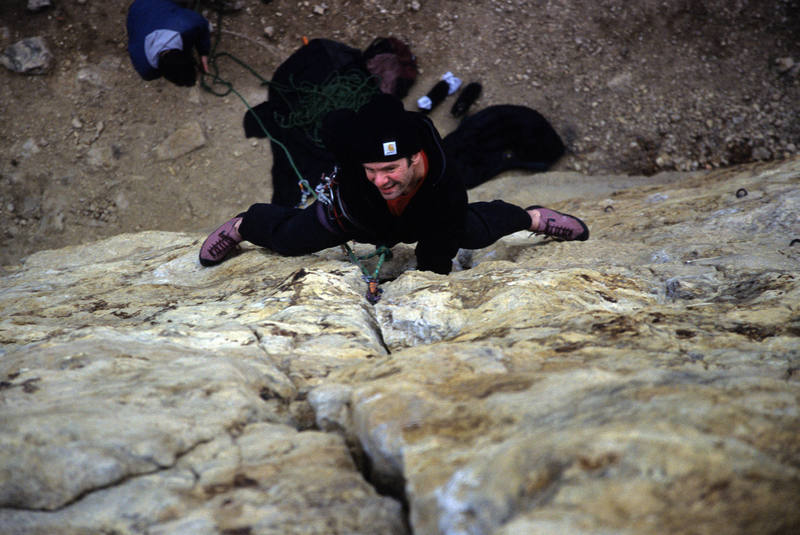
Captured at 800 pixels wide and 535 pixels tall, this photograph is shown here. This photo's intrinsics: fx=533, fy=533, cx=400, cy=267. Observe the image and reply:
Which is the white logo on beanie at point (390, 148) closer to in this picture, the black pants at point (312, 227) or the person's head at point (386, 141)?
the person's head at point (386, 141)

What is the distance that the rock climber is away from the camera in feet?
6.84

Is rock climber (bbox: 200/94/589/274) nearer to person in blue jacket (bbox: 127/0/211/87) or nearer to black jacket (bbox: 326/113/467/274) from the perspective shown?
black jacket (bbox: 326/113/467/274)

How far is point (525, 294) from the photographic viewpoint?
6.38ft

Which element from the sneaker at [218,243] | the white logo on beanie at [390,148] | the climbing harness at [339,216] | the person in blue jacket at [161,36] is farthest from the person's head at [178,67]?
the white logo on beanie at [390,148]

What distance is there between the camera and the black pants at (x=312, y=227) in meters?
2.59

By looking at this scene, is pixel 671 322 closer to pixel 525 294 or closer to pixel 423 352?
pixel 525 294

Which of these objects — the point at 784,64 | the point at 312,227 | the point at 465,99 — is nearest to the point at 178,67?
the point at 465,99

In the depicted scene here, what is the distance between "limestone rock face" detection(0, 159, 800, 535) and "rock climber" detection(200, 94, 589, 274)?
11.2 inches

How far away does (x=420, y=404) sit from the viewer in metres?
1.21

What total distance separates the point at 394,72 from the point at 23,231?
12.4ft

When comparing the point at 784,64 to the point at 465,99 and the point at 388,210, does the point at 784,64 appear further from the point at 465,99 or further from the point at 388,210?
the point at 388,210

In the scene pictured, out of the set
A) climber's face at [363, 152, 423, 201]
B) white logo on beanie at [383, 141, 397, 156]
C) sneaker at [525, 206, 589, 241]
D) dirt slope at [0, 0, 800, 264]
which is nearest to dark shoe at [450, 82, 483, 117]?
dirt slope at [0, 0, 800, 264]

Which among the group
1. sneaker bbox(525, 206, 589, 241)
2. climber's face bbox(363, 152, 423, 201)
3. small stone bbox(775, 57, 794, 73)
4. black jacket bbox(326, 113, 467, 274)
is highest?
small stone bbox(775, 57, 794, 73)

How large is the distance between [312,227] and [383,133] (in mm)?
722
